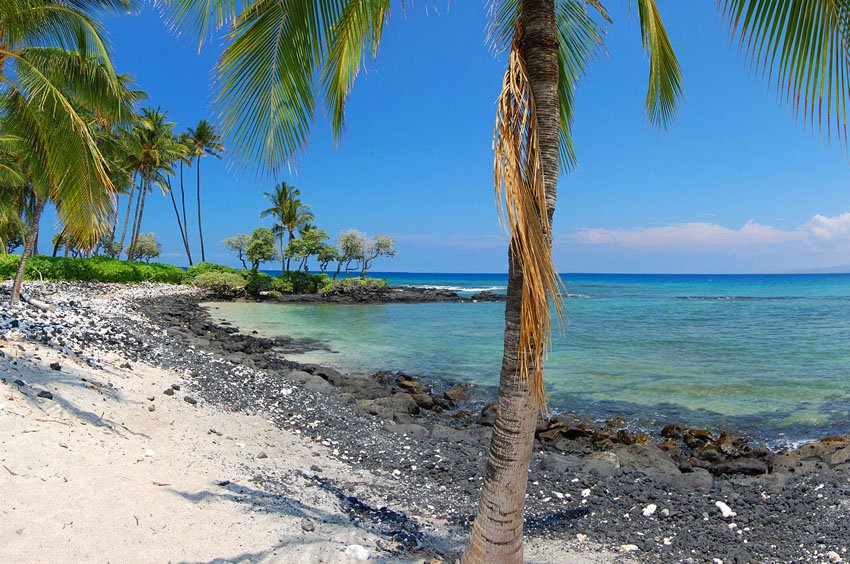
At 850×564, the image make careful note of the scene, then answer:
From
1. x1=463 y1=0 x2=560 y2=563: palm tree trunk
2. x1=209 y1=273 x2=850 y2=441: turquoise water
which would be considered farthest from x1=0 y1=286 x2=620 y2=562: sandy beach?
x1=209 y1=273 x2=850 y2=441: turquoise water

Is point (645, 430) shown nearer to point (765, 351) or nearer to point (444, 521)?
point (444, 521)

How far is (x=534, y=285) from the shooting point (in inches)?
100

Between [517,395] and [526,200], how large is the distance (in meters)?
1.14

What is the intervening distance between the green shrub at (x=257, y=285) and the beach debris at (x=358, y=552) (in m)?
38.7

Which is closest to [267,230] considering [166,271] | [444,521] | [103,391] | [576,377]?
[166,271]

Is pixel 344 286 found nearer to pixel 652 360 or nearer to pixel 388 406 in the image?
pixel 652 360

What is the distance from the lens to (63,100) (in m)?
7.46

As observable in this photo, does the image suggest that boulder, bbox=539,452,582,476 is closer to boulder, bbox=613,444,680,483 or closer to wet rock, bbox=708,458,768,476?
boulder, bbox=613,444,680,483

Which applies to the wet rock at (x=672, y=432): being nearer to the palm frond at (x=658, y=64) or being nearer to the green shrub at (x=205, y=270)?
the palm frond at (x=658, y=64)

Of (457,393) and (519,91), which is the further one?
(457,393)

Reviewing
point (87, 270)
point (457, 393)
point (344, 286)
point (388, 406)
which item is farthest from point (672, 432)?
point (344, 286)

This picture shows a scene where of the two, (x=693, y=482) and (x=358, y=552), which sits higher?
(x=358, y=552)

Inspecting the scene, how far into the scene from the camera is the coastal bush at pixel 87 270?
78.2 feet

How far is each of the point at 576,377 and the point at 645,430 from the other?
4.59m
